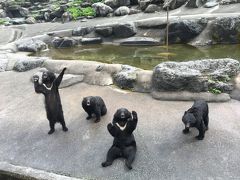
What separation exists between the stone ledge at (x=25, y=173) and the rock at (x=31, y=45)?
985cm

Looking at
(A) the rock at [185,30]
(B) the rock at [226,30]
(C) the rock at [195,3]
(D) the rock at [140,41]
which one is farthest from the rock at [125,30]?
(C) the rock at [195,3]

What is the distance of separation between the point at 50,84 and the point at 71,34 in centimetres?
1141

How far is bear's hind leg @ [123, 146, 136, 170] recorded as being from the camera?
6.60 m

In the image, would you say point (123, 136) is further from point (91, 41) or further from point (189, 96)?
point (91, 41)

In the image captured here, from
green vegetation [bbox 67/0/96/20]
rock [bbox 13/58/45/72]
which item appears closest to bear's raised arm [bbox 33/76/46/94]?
rock [bbox 13/58/45/72]

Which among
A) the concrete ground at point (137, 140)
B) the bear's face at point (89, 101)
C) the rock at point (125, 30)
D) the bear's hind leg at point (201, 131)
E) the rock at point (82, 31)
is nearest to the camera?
the concrete ground at point (137, 140)

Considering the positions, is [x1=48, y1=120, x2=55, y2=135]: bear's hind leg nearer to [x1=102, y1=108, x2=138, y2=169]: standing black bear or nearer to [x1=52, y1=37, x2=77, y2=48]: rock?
[x1=102, y1=108, x2=138, y2=169]: standing black bear

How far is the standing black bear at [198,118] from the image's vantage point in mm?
6816

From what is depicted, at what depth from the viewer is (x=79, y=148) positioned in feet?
24.4

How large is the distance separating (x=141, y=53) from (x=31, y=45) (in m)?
5.09

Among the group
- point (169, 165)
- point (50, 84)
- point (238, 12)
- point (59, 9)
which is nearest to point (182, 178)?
point (169, 165)

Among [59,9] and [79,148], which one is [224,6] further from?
[79,148]

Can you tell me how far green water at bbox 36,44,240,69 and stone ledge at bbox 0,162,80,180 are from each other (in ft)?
21.4

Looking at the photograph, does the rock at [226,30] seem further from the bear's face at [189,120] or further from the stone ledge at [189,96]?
the bear's face at [189,120]
